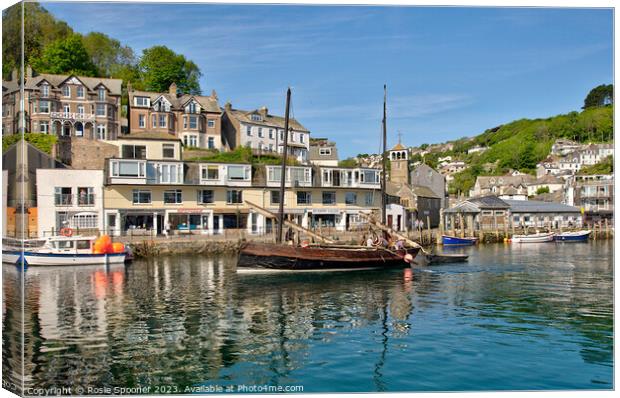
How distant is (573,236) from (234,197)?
36.6m

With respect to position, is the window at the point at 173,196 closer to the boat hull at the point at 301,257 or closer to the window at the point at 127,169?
the window at the point at 127,169

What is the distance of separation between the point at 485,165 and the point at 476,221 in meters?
73.1

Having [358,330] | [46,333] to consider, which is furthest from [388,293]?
[46,333]

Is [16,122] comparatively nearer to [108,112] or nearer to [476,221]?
[108,112]

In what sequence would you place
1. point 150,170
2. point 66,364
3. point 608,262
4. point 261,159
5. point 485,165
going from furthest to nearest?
point 485,165 < point 261,159 < point 150,170 < point 608,262 < point 66,364

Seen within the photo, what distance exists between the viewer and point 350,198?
55.9 m

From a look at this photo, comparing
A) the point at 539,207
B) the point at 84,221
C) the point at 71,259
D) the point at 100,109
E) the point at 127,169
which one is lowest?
the point at 71,259

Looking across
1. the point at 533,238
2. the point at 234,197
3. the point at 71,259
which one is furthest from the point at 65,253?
the point at 533,238

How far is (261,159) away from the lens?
63.8m

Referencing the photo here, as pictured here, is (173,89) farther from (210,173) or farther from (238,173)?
(238,173)

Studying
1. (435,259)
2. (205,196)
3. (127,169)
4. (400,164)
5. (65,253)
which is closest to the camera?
(65,253)

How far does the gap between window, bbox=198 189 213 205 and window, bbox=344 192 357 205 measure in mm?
13171

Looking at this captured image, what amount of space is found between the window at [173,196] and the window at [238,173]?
4.69 meters

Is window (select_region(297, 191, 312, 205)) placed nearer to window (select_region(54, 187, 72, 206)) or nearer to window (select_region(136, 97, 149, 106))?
window (select_region(54, 187, 72, 206))
